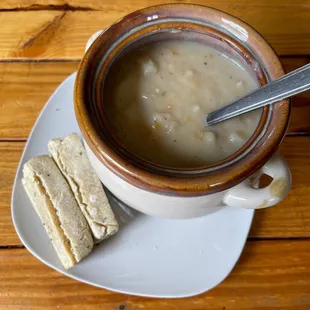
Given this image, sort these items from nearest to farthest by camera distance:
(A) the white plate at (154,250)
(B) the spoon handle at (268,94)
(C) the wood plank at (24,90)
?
(B) the spoon handle at (268,94) → (A) the white plate at (154,250) → (C) the wood plank at (24,90)

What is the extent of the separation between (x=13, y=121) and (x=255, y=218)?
0.47 m

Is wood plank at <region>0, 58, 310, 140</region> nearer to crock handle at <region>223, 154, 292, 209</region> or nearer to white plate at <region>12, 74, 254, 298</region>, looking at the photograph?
white plate at <region>12, 74, 254, 298</region>

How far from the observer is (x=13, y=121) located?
0.98 meters

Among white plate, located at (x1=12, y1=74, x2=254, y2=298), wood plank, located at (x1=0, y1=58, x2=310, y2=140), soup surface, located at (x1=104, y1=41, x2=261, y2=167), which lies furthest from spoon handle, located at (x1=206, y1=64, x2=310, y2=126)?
wood plank, located at (x1=0, y1=58, x2=310, y2=140)

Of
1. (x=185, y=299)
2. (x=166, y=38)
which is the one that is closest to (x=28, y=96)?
(x=166, y=38)

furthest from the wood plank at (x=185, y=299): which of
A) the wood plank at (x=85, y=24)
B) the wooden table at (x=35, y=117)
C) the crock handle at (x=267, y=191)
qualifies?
the wood plank at (x=85, y=24)

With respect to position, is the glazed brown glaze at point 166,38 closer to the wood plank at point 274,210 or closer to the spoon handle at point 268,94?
the spoon handle at point 268,94

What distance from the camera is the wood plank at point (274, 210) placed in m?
0.90

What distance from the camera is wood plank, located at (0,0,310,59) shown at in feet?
3.47

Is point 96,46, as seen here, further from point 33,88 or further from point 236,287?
point 236,287

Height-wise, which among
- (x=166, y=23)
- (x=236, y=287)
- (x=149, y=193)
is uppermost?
(x=166, y=23)

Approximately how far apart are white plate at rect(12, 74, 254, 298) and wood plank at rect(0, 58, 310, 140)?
10 centimetres

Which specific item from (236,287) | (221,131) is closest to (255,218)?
(236,287)

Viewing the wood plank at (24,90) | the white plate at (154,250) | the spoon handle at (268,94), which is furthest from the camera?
the wood plank at (24,90)
